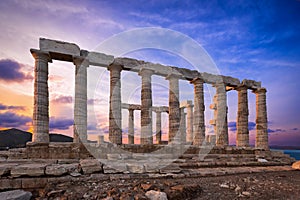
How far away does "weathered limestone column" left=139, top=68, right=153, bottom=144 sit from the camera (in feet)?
57.4

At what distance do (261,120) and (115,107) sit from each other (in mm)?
16037

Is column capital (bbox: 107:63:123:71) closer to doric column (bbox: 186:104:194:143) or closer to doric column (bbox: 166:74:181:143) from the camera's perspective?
doric column (bbox: 166:74:181:143)

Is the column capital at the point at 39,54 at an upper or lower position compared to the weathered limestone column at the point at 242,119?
upper

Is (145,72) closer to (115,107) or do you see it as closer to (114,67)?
(114,67)

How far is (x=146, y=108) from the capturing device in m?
17.7

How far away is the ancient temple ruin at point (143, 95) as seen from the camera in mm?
14070

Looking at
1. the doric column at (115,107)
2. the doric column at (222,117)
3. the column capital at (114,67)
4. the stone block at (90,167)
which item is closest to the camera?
the stone block at (90,167)

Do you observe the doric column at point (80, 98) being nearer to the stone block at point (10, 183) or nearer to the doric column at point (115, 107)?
the doric column at point (115, 107)

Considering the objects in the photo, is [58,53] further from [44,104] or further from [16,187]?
[16,187]

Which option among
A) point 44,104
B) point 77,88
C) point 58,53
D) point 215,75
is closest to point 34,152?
point 44,104

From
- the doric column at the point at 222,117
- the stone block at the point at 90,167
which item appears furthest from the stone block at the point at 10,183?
the doric column at the point at 222,117

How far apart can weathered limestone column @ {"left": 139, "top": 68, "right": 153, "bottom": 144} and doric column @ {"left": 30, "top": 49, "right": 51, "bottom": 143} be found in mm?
7401

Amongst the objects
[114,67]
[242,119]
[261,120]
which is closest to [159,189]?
[114,67]

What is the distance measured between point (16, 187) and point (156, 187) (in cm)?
474
